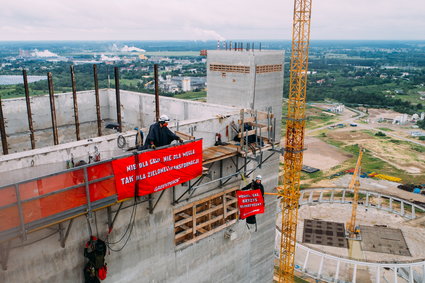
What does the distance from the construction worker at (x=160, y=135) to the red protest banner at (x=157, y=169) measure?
0.49 m

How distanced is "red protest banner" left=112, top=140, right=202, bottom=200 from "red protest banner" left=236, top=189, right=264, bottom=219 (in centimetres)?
246

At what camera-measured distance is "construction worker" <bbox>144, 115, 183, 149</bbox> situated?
462 inches

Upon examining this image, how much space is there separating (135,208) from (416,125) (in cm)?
11185

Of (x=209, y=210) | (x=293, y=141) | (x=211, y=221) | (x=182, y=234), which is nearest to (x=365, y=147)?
(x=293, y=141)

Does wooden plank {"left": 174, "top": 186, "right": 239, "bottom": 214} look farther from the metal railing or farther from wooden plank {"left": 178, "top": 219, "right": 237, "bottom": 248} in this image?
the metal railing

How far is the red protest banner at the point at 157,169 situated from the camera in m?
10.6

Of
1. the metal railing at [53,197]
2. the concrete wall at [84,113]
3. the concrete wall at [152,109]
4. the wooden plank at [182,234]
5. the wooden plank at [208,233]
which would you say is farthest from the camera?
the concrete wall at [84,113]

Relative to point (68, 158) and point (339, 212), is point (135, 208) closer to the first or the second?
point (68, 158)

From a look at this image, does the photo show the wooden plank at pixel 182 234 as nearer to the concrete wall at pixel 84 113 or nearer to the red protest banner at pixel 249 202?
the red protest banner at pixel 249 202

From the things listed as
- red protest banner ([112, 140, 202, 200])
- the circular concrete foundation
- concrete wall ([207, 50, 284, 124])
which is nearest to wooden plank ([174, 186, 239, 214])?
red protest banner ([112, 140, 202, 200])

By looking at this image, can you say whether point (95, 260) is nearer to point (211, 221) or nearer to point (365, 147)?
point (211, 221)

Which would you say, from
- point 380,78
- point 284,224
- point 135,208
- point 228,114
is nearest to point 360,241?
point 284,224

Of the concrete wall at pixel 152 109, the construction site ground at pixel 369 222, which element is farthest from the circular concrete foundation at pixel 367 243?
the concrete wall at pixel 152 109

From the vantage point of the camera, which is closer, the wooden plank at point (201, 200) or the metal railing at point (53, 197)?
the metal railing at point (53, 197)
